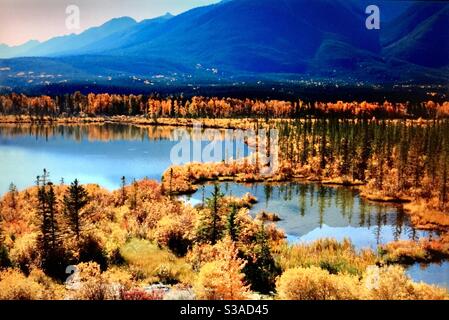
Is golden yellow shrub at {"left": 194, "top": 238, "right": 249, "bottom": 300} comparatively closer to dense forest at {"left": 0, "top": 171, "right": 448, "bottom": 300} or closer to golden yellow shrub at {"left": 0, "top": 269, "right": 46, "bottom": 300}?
dense forest at {"left": 0, "top": 171, "right": 448, "bottom": 300}

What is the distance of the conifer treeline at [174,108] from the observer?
7219 cm

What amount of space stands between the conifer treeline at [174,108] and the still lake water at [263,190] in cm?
2836

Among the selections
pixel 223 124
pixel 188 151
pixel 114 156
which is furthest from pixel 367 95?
pixel 114 156

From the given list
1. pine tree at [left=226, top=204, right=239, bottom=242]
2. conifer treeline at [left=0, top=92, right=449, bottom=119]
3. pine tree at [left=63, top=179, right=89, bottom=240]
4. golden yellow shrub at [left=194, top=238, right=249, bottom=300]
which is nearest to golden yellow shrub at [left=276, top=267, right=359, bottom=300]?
golden yellow shrub at [left=194, top=238, right=249, bottom=300]

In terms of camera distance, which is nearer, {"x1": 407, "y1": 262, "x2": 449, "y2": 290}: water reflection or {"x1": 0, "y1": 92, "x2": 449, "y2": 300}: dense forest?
{"x1": 0, "y1": 92, "x2": 449, "y2": 300}: dense forest

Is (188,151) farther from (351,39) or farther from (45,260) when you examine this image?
(351,39)

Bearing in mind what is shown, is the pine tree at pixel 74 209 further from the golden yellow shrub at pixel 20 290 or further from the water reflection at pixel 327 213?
the water reflection at pixel 327 213

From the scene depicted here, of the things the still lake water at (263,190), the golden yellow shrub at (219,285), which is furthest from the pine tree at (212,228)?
the still lake water at (263,190)

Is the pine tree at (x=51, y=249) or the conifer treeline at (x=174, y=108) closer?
the pine tree at (x=51, y=249)

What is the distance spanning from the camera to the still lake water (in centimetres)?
1986

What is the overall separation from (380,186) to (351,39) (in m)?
174

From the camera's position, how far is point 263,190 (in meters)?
29.3

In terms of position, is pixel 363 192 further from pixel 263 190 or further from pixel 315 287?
pixel 315 287

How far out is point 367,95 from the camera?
96125 millimetres
